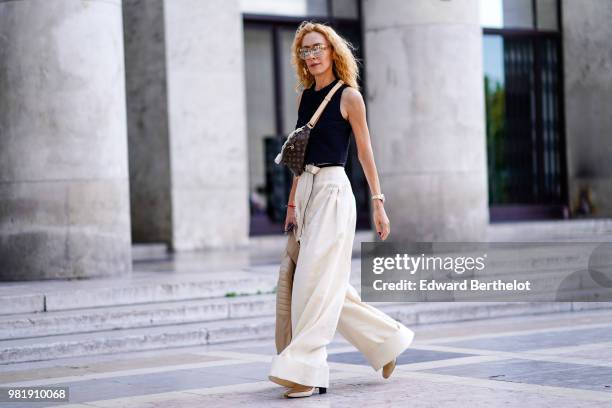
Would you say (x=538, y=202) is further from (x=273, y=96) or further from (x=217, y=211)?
(x=217, y=211)

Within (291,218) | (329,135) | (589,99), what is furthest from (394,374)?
(589,99)

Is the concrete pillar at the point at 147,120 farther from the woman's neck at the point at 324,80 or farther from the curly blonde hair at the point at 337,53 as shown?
the woman's neck at the point at 324,80

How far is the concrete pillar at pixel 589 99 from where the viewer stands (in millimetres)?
21984

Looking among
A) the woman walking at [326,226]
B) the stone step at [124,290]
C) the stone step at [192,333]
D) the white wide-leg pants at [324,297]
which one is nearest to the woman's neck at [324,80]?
the woman walking at [326,226]

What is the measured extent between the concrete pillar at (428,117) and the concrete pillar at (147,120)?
157 inches

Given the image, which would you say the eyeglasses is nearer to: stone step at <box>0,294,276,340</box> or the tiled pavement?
the tiled pavement

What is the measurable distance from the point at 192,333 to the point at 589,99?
14627 millimetres

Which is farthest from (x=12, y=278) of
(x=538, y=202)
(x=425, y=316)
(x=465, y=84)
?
(x=538, y=202)

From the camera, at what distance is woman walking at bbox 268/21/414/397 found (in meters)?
6.52

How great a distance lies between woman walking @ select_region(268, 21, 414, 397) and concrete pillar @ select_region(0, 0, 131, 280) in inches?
214

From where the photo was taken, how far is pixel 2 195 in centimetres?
1193

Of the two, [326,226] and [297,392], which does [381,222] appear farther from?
[297,392]

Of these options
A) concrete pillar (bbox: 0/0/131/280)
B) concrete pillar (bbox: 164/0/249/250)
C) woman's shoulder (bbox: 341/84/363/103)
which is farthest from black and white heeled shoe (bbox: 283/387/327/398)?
concrete pillar (bbox: 164/0/249/250)

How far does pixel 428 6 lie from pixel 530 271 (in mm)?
3896
